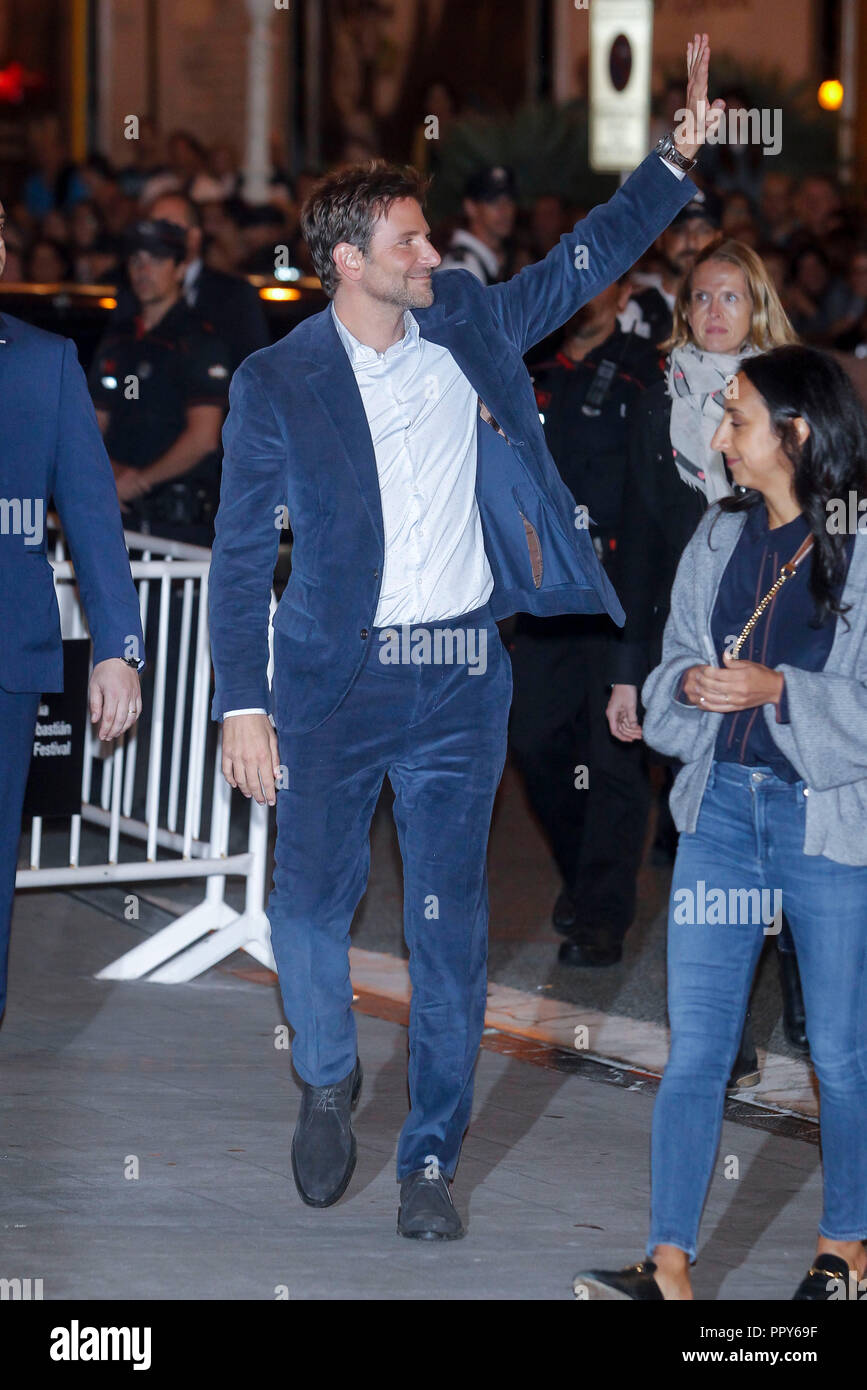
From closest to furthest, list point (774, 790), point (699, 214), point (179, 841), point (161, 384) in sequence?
1. point (774, 790)
2. point (179, 841)
3. point (699, 214)
4. point (161, 384)

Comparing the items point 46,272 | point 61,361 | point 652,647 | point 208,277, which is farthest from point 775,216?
point 61,361

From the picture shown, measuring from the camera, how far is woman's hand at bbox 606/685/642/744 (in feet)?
20.7

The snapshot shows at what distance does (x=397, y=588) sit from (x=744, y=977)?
1.14 metres

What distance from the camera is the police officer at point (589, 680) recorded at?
287 inches

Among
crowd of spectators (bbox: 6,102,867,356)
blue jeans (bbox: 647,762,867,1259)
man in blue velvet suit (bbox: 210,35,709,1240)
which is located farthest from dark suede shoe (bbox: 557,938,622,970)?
crowd of spectators (bbox: 6,102,867,356)

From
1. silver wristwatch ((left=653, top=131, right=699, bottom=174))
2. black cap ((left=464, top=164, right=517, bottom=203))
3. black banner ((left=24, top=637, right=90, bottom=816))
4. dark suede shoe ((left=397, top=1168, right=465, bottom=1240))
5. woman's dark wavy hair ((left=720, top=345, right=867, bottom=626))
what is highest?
black cap ((left=464, top=164, right=517, bottom=203))

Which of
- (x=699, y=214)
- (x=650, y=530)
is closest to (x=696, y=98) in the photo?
(x=650, y=530)

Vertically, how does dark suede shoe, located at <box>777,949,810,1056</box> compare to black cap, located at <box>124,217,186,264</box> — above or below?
below

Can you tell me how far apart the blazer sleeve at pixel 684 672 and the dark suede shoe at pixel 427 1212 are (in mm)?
1105

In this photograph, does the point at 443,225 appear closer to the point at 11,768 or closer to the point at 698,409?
the point at 698,409

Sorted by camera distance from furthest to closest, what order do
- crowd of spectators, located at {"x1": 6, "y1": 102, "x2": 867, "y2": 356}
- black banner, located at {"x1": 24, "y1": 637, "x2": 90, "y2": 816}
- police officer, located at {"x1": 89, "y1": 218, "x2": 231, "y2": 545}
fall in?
crowd of spectators, located at {"x1": 6, "y1": 102, "x2": 867, "y2": 356} → police officer, located at {"x1": 89, "y1": 218, "x2": 231, "y2": 545} → black banner, located at {"x1": 24, "y1": 637, "x2": 90, "y2": 816}

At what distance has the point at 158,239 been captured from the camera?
9.98 metres

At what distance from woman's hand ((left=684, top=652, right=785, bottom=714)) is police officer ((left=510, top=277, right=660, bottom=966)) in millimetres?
2834

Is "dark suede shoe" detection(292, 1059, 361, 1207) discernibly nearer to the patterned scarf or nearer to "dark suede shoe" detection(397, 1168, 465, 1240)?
"dark suede shoe" detection(397, 1168, 465, 1240)
